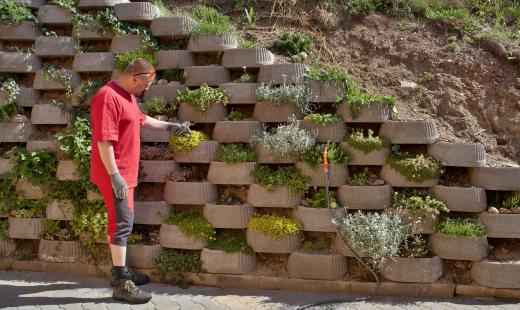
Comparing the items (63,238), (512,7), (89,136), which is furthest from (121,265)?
(512,7)

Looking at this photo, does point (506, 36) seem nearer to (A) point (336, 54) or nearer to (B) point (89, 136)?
(A) point (336, 54)

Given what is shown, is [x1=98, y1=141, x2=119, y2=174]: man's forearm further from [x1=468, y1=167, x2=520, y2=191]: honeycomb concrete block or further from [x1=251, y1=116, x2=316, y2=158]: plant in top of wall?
[x1=468, y1=167, x2=520, y2=191]: honeycomb concrete block

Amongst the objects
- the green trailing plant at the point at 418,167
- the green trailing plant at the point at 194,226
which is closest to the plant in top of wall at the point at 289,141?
the green trailing plant at the point at 418,167

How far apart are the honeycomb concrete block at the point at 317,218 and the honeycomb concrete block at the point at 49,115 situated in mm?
2756

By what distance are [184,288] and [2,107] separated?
2.85m

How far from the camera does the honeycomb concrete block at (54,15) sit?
611 centimetres

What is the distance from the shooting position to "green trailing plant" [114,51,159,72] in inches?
224

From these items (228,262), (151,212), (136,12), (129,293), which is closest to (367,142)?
(228,262)

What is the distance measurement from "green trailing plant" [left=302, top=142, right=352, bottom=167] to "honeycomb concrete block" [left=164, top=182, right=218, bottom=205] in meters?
0.99

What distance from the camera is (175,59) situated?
5.69 meters

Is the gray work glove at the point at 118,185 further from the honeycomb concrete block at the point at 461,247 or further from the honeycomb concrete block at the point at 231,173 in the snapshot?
the honeycomb concrete block at the point at 461,247

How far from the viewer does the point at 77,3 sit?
6.15 meters

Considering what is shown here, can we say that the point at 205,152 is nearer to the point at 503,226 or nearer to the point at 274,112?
the point at 274,112

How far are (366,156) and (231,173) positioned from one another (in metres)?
1.31
